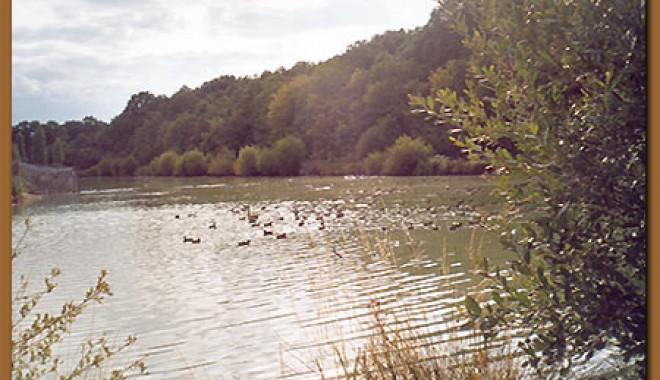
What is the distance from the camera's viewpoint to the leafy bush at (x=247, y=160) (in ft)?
99.7

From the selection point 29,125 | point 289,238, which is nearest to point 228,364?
point 29,125

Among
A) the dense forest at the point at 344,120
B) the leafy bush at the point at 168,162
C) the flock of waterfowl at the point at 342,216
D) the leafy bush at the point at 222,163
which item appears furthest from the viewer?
the leafy bush at the point at 222,163

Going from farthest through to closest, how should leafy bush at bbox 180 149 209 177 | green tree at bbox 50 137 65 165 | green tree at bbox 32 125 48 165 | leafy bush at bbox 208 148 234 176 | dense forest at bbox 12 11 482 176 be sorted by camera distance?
1. leafy bush at bbox 208 148 234 176
2. dense forest at bbox 12 11 482 176
3. leafy bush at bbox 180 149 209 177
4. green tree at bbox 50 137 65 165
5. green tree at bbox 32 125 48 165

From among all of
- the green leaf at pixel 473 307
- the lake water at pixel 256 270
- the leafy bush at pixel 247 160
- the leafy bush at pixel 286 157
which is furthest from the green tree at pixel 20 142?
the leafy bush at pixel 247 160

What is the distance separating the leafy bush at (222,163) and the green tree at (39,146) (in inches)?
934

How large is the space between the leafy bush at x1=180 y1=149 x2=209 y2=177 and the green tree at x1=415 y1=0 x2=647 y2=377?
2084cm

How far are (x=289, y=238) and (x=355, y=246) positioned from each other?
1520 mm

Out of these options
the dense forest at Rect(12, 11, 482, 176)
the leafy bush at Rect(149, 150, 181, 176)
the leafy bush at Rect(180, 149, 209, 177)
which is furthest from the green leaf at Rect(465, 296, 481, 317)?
the leafy bush at Rect(180, 149, 209, 177)

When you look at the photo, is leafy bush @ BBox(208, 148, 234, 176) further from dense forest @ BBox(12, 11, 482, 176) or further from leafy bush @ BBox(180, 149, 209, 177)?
leafy bush @ BBox(180, 149, 209, 177)

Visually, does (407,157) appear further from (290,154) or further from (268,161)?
(268,161)

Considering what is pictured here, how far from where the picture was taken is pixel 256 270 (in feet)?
25.6

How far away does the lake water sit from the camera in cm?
453

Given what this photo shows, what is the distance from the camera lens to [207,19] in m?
3.72

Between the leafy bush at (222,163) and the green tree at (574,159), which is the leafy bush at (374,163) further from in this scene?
the green tree at (574,159)
